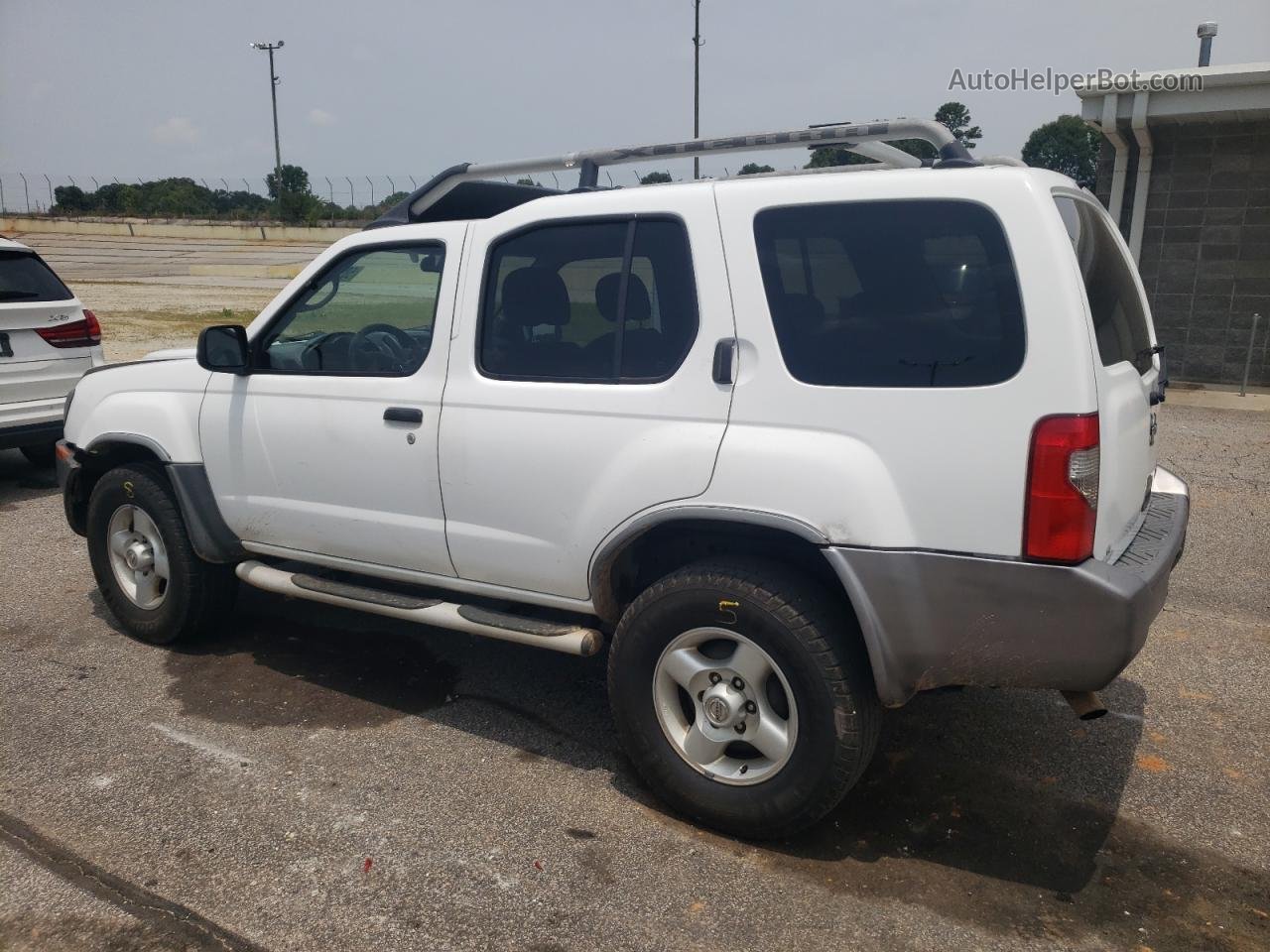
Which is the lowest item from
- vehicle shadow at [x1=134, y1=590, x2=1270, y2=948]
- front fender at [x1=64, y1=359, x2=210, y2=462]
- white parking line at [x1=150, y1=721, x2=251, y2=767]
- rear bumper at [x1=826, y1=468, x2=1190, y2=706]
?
vehicle shadow at [x1=134, y1=590, x2=1270, y2=948]

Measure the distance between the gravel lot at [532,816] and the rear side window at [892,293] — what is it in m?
1.51

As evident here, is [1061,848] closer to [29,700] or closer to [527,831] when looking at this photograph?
[527,831]

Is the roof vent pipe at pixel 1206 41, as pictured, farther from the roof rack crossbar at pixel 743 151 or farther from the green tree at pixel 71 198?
the green tree at pixel 71 198

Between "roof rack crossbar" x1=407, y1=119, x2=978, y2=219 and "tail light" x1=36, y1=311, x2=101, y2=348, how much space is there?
4551mm

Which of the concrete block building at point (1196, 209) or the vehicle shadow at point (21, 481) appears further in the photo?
the concrete block building at point (1196, 209)

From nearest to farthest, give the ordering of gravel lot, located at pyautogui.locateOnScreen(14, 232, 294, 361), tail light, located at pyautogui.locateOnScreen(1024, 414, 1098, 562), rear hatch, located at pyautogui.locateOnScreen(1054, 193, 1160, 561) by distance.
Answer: tail light, located at pyautogui.locateOnScreen(1024, 414, 1098, 562), rear hatch, located at pyautogui.locateOnScreen(1054, 193, 1160, 561), gravel lot, located at pyautogui.locateOnScreen(14, 232, 294, 361)

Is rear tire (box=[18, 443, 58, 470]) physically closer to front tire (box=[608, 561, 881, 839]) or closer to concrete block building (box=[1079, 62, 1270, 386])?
front tire (box=[608, 561, 881, 839])

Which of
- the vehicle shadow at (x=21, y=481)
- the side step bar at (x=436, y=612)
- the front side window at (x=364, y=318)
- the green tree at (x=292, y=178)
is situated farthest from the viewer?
the green tree at (x=292, y=178)

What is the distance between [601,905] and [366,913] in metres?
0.66

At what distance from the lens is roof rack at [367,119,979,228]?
3461 millimetres

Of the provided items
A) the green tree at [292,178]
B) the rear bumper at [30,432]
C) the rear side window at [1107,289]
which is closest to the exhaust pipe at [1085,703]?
the rear side window at [1107,289]

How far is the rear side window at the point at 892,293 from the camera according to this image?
9.39 ft

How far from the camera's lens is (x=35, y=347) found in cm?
745

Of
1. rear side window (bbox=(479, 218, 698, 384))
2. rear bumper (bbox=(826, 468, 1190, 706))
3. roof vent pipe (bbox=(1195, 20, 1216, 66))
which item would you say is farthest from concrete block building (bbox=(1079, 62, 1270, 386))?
rear bumper (bbox=(826, 468, 1190, 706))
